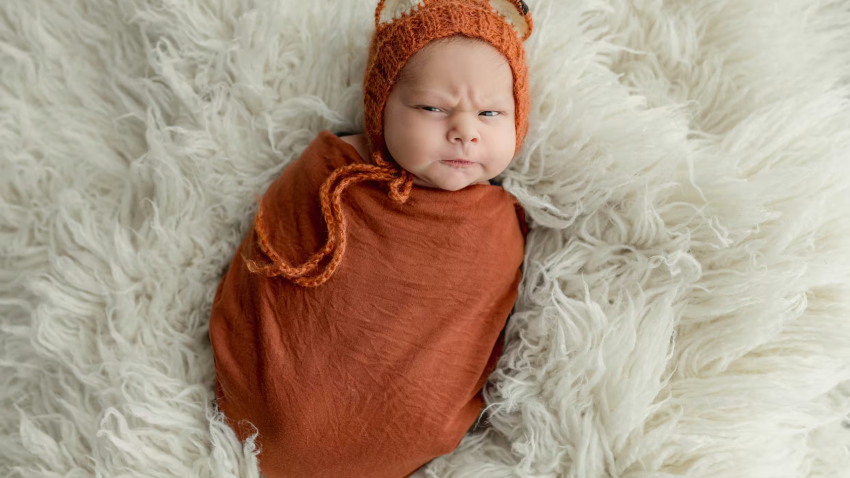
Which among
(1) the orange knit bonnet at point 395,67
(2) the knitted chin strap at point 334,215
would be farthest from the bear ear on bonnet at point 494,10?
(2) the knitted chin strap at point 334,215

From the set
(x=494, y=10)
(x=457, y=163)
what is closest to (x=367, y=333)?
(x=457, y=163)

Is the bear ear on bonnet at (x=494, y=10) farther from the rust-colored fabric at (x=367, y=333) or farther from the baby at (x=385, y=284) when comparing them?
the rust-colored fabric at (x=367, y=333)

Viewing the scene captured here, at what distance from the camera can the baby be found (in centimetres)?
90

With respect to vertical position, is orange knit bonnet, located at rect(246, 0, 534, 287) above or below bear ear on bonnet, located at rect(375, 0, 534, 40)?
below

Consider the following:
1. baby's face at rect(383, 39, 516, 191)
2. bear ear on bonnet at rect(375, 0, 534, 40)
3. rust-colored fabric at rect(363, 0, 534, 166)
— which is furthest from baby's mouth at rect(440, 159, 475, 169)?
bear ear on bonnet at rect(375, 0, 534, 40)

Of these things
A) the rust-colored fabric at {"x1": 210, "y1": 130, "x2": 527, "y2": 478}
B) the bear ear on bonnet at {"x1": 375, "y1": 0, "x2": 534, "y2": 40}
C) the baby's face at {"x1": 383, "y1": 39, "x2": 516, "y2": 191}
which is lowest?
the rust-colored fabric at {"x1": 210, "y1": 130, "x2": 527, "y2": 478}

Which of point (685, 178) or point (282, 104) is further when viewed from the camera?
point (282, 104)

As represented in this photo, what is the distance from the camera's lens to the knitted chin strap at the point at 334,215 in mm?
929

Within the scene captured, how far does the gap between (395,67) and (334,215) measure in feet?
0.82

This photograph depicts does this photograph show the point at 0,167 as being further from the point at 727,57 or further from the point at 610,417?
the point at 727,57

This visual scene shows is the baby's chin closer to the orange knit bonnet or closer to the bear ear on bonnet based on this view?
the orange knit bonnet

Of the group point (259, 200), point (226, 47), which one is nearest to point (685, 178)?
point (259, 200)

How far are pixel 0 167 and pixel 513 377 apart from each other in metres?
1.02

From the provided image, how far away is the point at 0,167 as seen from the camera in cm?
111
